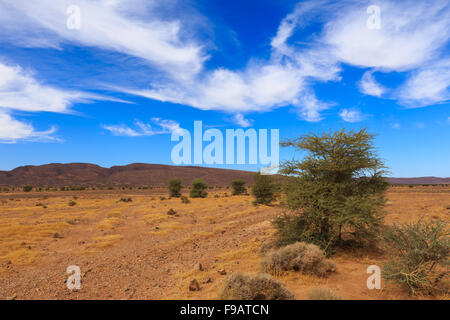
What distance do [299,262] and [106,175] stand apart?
135 metres

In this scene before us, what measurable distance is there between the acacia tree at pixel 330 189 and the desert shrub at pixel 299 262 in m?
1.90

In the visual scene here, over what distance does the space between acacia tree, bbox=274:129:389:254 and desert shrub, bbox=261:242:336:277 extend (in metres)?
1.90

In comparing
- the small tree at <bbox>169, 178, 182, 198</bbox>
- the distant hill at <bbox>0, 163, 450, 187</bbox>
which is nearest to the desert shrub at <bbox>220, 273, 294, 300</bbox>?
the small tree at <bbox>169, 178, 182, 198</bbox>

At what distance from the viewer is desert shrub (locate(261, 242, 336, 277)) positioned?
23.0ft

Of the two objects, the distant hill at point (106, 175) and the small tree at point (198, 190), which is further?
the distant hill at point (106, 175)

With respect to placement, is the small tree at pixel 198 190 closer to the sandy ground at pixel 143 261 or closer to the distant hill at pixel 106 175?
the sandy ground at pixel 143 261

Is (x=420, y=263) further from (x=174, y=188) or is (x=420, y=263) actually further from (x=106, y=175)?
(x=106, y=175)

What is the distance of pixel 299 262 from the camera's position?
23.3 feet

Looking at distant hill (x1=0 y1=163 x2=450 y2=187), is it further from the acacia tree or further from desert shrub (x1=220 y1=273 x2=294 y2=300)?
desert shrub (x1=220 y1=273 x2=294 y2=300)

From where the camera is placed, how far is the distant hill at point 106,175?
108 meters

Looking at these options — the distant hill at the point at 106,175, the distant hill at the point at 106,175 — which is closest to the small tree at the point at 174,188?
the distant hill at the point at 106,175
